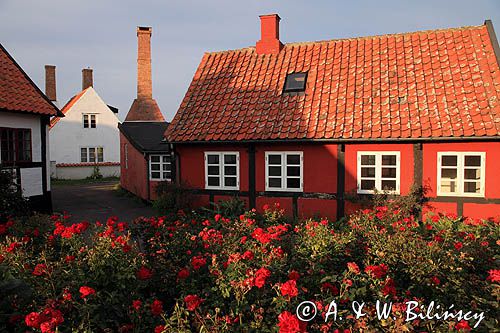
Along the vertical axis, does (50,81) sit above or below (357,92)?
above

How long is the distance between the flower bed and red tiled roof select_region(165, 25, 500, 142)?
525 cm

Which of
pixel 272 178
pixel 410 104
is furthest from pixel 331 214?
pixel 410 104

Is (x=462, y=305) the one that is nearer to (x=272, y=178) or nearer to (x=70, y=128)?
(x=272, y=178)

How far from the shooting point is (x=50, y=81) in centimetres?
3231

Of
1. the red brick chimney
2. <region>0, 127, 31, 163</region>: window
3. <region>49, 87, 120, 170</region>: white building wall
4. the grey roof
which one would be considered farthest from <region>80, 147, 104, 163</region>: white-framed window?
the red brick chimney

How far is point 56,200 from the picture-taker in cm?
1764

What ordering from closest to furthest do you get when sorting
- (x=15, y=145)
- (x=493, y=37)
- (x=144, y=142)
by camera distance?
(x=493, y=37) → (x=15, y=145) → (x=144, y=142)

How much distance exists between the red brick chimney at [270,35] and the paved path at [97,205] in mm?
7407

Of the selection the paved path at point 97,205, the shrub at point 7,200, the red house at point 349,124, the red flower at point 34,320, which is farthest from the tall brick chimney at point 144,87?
the red flower at point 34,320

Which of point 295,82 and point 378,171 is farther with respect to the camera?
point 295,82

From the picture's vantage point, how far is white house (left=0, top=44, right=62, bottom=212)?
11398 mm

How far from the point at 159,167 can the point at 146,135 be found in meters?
3.09

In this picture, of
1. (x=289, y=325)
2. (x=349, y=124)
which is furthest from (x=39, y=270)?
(x=349, y=124)

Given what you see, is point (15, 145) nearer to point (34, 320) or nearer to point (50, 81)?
point (34, 320)
